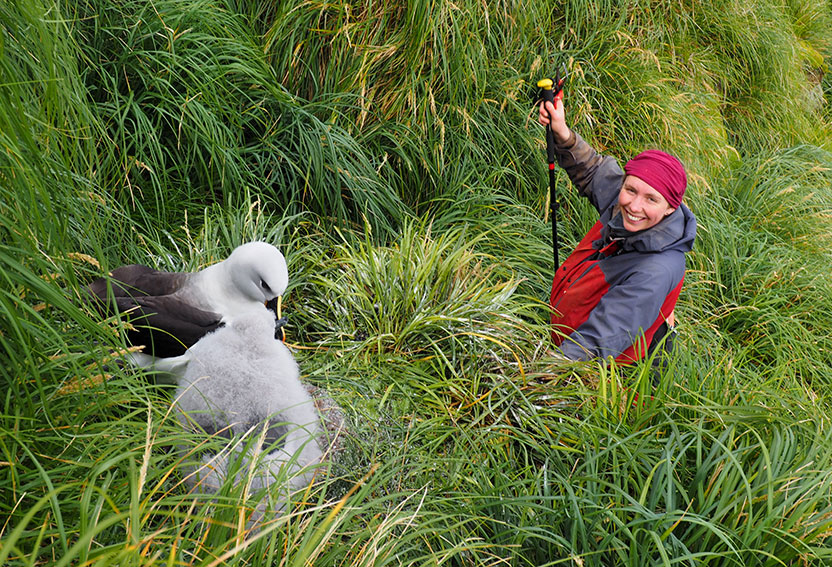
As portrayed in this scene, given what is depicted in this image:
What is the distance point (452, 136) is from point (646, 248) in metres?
1.65

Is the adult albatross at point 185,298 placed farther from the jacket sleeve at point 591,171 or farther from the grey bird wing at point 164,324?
the jacket sleeve at point 591,171

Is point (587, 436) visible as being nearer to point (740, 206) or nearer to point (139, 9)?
point (139, 9)

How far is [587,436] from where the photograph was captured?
2143mm

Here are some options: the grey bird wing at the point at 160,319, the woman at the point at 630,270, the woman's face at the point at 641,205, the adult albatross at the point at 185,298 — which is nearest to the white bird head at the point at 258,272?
the adult albatross at the point at 185,298

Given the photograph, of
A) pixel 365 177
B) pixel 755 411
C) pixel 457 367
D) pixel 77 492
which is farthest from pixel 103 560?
pixel 365 177

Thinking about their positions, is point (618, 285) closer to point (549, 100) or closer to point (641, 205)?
point (641, 205)

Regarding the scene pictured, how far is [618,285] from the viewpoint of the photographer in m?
3.00

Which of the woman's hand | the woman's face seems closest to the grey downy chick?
the woman's face

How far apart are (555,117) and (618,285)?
1117mm

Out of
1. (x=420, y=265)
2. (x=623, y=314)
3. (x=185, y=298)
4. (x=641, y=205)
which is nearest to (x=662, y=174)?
(x=641, y=205)

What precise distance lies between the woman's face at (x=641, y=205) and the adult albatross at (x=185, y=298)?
5.69 feet

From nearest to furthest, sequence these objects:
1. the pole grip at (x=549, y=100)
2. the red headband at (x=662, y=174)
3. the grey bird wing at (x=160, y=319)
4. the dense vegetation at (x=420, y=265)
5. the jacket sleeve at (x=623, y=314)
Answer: the dense vegetation at (x=420, y=265) < the grey bird wing at (x=160, y=319) < the jacket sleeve at (x=623, y=314) < the red headband at (x=662, y=174) < the pole grip at (x=549, y=100)

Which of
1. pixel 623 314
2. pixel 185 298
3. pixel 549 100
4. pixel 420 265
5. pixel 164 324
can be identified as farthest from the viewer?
pixel 549 100

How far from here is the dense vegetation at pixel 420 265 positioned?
1.47 m
